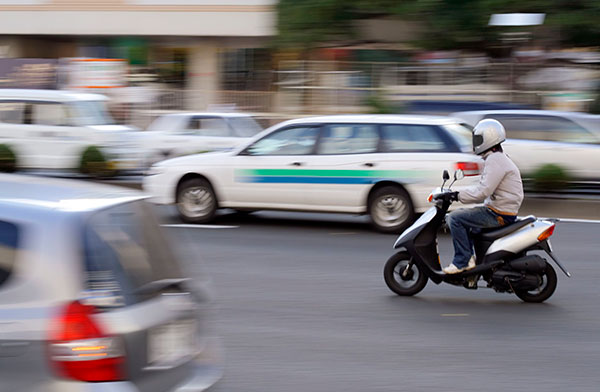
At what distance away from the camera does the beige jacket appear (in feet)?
26.0

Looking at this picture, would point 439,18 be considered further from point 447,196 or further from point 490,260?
point 490,260

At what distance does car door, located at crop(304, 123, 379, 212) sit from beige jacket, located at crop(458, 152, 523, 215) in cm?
423

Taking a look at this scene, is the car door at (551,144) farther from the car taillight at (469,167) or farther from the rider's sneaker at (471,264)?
the rider's sneaker at (471,264)

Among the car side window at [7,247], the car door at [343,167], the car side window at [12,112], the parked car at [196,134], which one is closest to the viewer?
the car side window at [7,247]

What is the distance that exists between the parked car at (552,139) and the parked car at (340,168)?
423 cm

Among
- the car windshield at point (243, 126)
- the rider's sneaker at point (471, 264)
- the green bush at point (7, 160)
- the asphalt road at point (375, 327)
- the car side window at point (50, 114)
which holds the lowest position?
the asphalt road at point (375, 327)

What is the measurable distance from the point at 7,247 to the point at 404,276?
524cm

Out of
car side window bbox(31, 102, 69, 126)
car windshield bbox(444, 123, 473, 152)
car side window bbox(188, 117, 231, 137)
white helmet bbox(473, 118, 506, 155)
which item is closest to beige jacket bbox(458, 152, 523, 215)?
white helmet bbox(473, 118, 506, 155)

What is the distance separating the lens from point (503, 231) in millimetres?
8008

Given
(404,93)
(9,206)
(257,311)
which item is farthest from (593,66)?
(9,206)

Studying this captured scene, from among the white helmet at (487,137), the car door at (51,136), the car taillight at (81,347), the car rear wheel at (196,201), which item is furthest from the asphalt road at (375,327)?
the car door at (51,136)

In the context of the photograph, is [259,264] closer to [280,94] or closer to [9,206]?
[9,206]

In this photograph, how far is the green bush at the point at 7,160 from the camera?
17281 mm

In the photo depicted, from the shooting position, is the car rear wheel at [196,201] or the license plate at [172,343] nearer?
the license plate at [172,343]
